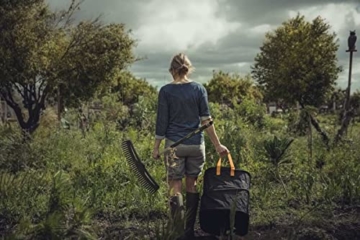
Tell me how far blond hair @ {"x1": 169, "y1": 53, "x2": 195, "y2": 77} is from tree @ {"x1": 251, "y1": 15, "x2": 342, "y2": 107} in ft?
78.4

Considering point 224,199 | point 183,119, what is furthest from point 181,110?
point 224,199

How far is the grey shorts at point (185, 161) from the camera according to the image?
480 cm

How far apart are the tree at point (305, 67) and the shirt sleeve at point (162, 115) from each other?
78.5ft

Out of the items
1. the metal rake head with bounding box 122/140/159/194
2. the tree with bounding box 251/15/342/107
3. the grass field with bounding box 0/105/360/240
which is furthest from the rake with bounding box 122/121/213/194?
the tree with bounding box 251/15/342/107

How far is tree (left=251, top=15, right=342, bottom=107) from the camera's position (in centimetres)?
2941

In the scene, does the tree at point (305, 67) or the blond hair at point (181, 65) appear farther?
the tree at point (305, 67)

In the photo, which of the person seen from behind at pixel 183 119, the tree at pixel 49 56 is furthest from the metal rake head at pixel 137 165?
the tree at pixel 49 56

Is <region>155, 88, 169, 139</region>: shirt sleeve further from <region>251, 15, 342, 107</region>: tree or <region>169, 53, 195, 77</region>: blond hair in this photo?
<region>251, 15, 342, 107</region>: tree

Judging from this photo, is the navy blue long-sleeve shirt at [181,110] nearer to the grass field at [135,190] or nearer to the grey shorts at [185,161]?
the grey shorts at [185,161]

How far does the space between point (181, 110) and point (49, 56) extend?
10277 millimetres

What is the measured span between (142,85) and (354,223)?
4296cm

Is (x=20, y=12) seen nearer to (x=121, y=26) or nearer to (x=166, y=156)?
(x=121, y=26)

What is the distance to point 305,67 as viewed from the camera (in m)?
29.4

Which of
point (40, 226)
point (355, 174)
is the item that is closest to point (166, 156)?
point (40, 226)
